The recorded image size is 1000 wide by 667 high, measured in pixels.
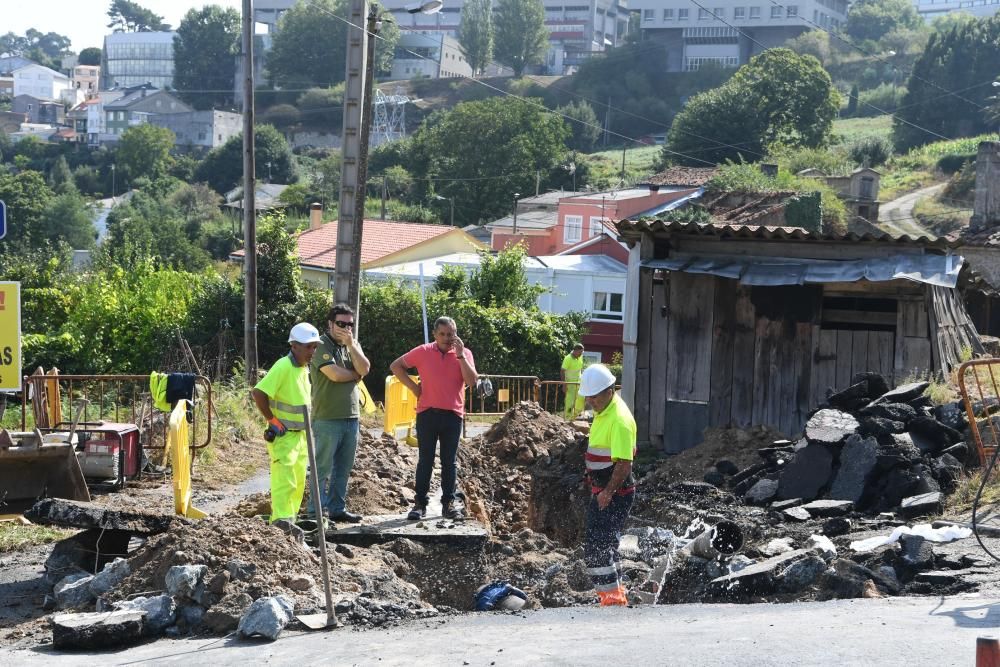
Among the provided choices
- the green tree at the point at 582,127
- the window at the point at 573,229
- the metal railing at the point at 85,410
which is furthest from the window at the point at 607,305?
the green tree at the point at 582,127

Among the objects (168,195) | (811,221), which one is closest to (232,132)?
(168,195)

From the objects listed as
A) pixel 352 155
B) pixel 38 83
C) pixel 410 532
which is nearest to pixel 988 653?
pixel 410 532

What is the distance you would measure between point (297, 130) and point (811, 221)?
91.5 meters

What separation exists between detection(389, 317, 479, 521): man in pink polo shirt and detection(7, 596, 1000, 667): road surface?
2672mm

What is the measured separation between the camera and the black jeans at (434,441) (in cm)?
1046

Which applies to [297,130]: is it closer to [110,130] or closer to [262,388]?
[110,130]

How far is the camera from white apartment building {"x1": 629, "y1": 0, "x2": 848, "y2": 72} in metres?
144

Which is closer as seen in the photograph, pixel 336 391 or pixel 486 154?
pixel 336 391

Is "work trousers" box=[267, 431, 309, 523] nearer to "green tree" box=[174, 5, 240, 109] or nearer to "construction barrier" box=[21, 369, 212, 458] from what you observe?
"construction barrier" box=[21, 369, 212, 458]

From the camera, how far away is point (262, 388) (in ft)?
30.5

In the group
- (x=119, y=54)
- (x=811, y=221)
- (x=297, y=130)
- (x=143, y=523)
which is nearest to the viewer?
(x=143, y=523)

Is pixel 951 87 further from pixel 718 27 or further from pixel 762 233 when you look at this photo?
pixel 762 233

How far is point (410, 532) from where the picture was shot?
32.5 feet

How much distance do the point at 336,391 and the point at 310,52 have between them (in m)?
145
